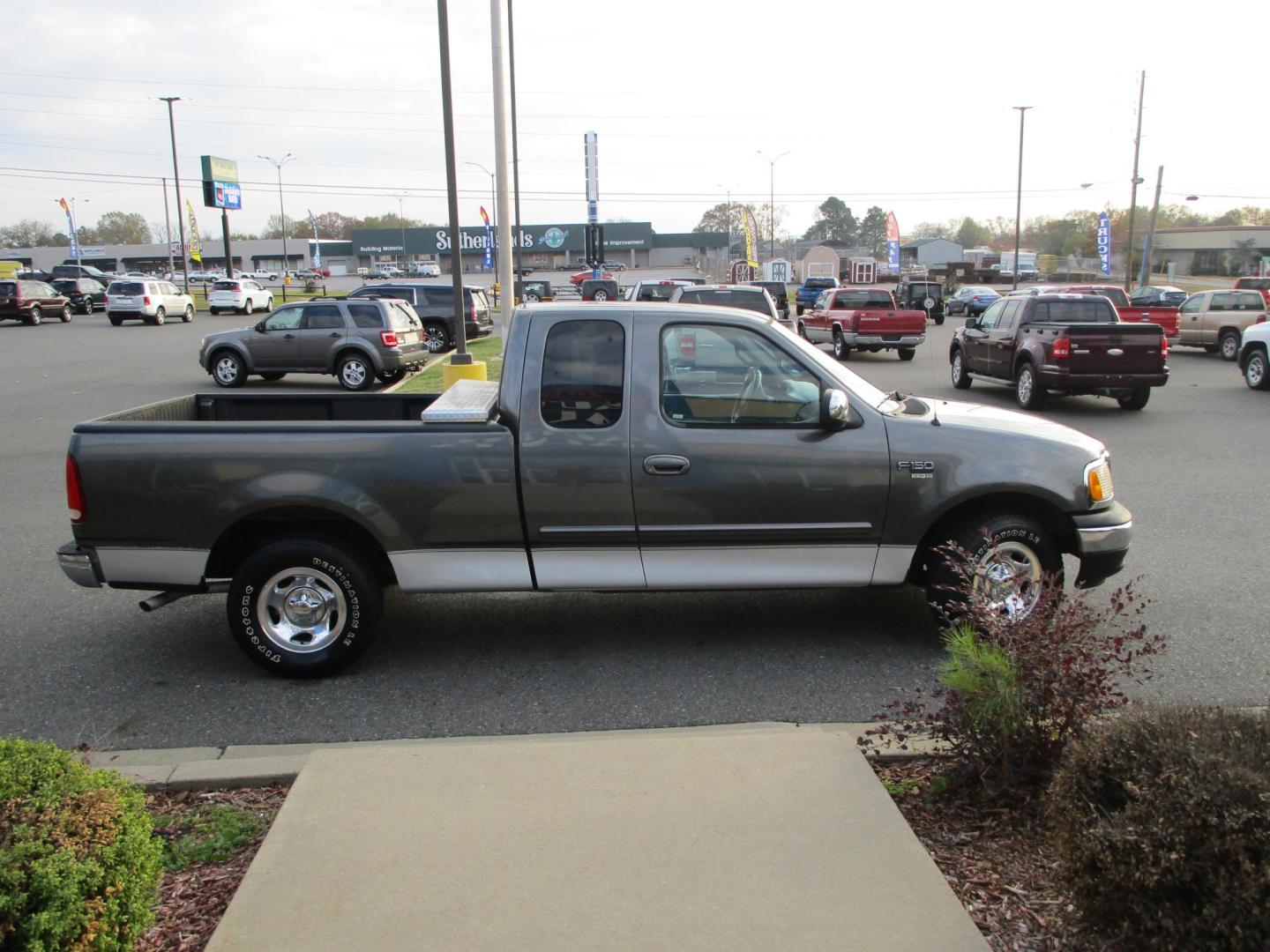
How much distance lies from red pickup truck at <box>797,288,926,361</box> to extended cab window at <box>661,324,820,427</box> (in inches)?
825

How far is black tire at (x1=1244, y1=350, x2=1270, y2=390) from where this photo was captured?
61.6 feet

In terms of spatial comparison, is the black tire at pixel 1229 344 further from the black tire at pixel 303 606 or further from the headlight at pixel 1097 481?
the black tire at pixel 303 606

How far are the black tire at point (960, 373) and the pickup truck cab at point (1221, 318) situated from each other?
10.3m

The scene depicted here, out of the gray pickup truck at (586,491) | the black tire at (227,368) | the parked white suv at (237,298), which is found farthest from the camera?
the parked white suv at (237,298)

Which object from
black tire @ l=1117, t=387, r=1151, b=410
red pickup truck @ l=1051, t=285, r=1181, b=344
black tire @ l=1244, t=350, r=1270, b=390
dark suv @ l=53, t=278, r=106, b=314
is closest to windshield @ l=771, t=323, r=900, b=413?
black tire @ l=1117, t=387, r=1151, b=410

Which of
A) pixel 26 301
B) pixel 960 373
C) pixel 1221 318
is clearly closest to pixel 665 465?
pixel 960 373

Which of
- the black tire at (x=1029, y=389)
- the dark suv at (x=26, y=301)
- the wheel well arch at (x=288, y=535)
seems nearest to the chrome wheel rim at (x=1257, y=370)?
the black tire at (x=1029, y=389)

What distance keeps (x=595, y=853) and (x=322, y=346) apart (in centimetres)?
1846

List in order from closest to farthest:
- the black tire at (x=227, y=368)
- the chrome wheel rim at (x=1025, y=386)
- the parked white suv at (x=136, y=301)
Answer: the chrome wheel rim at (x=1025, y=386) → the black tire at (x=227, y=368) → the parked white suv at (x=136, y=301)

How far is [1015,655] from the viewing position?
3.55 m

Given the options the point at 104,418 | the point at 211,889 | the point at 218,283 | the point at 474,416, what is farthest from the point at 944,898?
the point at 218,283

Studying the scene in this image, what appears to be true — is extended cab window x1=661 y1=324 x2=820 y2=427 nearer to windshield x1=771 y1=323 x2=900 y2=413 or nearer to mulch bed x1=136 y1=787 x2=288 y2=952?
windshield x1=771 y1=323 x2=900 y2=413

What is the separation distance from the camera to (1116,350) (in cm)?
1581

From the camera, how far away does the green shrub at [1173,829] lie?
89.3 inches
